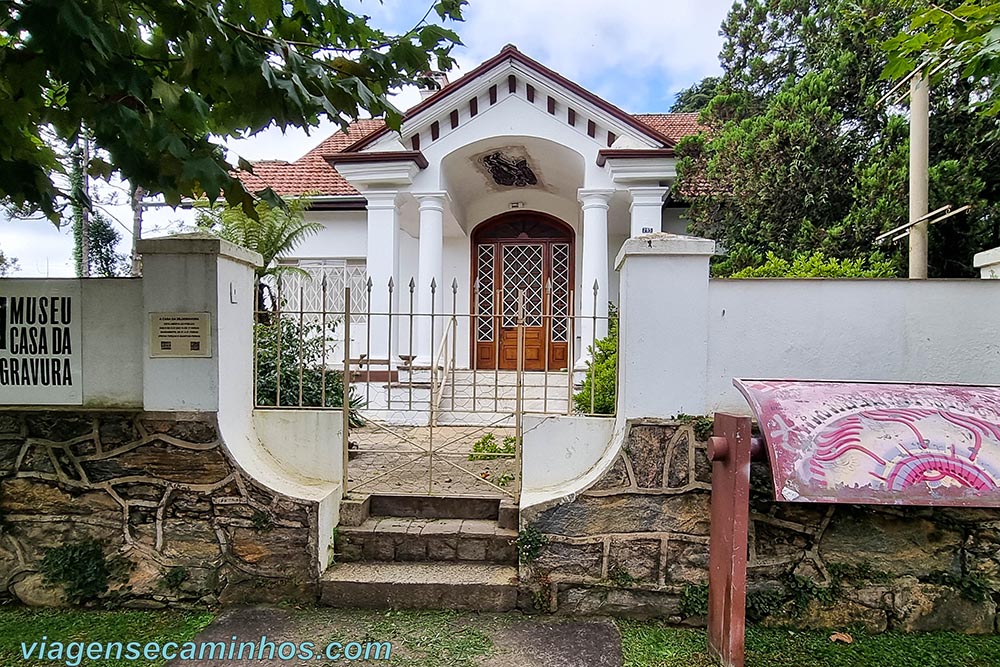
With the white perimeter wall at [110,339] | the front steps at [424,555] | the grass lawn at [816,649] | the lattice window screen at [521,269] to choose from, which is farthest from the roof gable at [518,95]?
the grass lawn at [816,649]

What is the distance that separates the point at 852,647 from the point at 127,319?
178 inches

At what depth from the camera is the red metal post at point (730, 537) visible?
3.01m

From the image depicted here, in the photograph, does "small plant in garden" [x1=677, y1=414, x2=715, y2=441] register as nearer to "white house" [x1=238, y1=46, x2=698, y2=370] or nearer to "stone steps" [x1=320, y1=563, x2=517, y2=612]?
"stone steps" [x1=320, y1=563, x2=517, y2=612]

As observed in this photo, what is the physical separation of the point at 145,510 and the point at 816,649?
395 centimetres

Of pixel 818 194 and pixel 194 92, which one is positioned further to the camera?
pixel 818 194

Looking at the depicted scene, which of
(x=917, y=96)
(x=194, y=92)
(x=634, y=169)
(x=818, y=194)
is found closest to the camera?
(x=194, y=92)

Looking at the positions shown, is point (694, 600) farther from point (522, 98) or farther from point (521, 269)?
point (521, 269)

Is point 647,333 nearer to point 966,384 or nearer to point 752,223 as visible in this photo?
point 966,384

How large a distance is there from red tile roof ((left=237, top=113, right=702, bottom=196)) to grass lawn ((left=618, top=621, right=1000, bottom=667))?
8.38 m

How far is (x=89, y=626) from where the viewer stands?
11.4 feet

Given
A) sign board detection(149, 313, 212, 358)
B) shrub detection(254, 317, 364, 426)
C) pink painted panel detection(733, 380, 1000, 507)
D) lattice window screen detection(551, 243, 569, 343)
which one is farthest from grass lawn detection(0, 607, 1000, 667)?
lattice window screen detection(551, 243, 569, 343)

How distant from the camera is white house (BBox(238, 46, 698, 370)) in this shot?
880 cm

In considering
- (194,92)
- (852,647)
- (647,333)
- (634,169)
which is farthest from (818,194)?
(194,92)

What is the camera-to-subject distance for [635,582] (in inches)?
142
